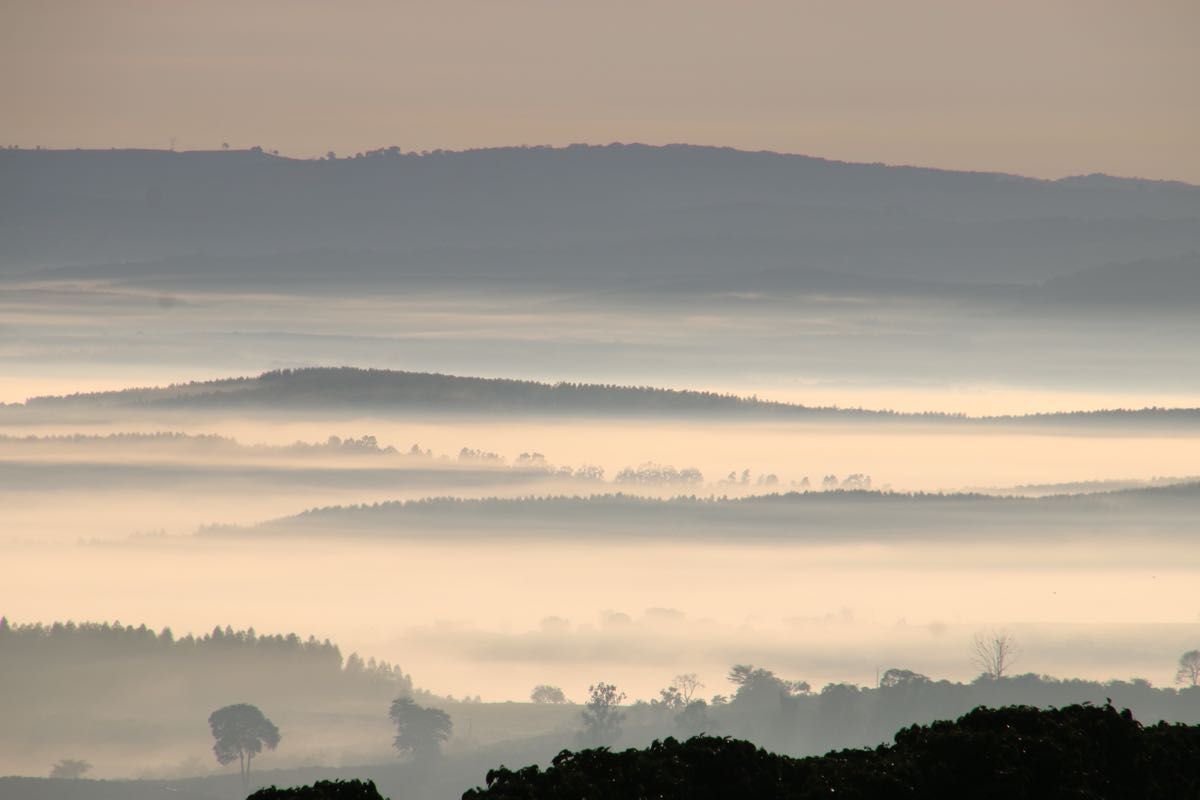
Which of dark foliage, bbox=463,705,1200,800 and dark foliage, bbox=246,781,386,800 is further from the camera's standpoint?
dark foliage, bbox=463,705,1200,800

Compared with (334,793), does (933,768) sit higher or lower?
higher

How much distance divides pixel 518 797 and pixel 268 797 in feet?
19.6

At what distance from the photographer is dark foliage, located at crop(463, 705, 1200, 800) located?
62.8m

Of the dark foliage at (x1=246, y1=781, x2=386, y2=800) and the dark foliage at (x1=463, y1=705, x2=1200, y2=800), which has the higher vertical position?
the dark foliage at (x1=463, y1=705, x2=1200, y2=800)

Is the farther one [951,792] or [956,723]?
[956,723]

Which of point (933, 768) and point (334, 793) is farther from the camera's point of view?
point (933, 768)

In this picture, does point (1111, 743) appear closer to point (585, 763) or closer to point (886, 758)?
point (886, 758)

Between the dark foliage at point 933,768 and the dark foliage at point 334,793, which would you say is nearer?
the dark foliage at point 334,793

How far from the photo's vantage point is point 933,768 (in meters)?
64.7

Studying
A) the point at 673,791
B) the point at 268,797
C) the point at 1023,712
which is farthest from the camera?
the point at 1023,712

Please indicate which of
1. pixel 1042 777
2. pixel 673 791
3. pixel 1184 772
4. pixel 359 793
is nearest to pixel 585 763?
pixel 673 791

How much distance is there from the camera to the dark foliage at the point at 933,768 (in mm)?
62812

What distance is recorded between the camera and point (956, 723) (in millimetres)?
69250

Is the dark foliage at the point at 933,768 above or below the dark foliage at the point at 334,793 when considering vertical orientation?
above
